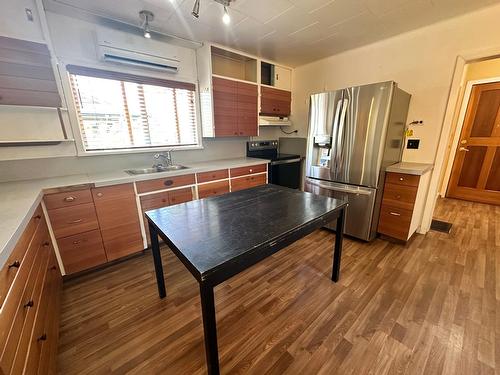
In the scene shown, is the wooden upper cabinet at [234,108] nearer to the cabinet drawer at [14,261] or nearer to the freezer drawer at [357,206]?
the freezer drawer at [357,206]

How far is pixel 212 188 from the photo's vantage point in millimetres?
2730

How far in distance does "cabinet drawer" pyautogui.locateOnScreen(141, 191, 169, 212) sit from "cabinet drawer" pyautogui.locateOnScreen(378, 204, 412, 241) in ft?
8.49

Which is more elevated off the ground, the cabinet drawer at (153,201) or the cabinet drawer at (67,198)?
the cabinet drawer at (67,198)

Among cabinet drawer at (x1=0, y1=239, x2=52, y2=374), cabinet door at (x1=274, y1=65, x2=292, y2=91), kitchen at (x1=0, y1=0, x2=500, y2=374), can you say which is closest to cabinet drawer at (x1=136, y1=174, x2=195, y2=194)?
kitchen at (x1=0, y1=0, x2=500, y2=374)

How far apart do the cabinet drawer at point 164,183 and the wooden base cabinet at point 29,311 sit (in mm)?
822

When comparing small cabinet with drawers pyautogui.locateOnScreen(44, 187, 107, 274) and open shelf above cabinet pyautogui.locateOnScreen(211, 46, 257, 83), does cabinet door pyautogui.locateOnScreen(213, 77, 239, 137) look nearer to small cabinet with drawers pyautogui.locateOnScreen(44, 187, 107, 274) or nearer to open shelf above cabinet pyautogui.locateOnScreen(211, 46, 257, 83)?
open shelf above cabinet pyautogui.locateOnScreen(211, 46, 257, 83)

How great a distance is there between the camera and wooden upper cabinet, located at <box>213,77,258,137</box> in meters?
2.82

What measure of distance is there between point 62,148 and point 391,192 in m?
3.61

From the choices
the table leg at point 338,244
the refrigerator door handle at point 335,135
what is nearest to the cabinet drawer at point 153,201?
the table leg at point 338,244

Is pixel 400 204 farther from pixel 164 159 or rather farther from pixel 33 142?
pixel 33 142

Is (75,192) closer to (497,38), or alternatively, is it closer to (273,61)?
(273,61)

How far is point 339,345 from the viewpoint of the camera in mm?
1303

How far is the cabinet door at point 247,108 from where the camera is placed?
119 inches

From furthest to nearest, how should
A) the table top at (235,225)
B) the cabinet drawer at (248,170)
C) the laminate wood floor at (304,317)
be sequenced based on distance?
the cabinet drawer at (248,170), the laminate wood floor at (304,317), the table top at (235,225)
